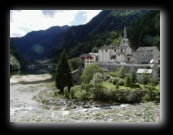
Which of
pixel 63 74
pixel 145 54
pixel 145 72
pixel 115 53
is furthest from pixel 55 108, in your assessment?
pixel 145 54

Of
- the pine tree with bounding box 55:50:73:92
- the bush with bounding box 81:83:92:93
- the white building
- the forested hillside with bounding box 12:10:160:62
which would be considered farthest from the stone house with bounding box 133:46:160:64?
the pine tree with bounding box 55:50:73:92

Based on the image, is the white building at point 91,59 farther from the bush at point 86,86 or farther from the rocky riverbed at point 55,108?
the rocky riverbed at point 55,108

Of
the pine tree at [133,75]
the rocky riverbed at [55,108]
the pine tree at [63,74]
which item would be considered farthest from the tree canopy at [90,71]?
the pine tree at [133,75]

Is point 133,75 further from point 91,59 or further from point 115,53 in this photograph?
point 91,59

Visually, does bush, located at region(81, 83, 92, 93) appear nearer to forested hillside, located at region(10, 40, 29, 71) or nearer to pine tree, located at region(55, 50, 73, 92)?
pine tree, located at region(55, 50, 73, 92)

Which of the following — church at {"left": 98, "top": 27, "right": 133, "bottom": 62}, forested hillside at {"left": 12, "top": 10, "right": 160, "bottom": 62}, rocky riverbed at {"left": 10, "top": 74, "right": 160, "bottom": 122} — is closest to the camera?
rocky riverbed at {"left": 10, "top": 74, "right": 160, "bottom": 122}
